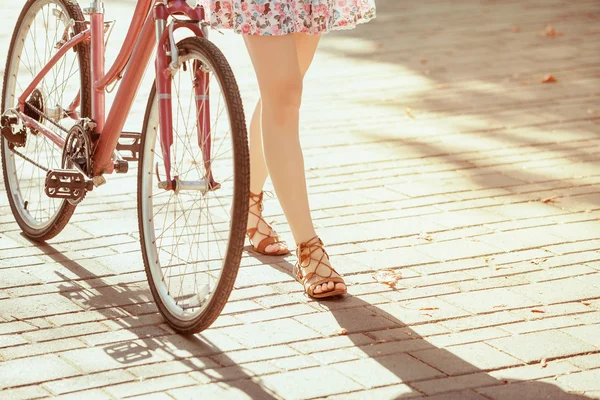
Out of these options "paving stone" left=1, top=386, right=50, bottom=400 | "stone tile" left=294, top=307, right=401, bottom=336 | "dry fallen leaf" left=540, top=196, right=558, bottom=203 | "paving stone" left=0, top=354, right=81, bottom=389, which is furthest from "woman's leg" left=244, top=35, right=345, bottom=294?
"dry fallen leaf" left=540, top=196, right=558, bottom=203

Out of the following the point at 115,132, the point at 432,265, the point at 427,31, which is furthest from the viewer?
the point at 427,31

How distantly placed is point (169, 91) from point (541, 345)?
4.66 ft

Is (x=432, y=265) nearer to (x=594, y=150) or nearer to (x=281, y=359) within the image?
(x=281, y=359)

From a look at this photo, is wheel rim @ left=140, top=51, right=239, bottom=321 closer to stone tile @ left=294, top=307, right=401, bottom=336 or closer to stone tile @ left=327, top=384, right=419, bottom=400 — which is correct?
stone tile @ left=294, top=307, right=401, bottom=336

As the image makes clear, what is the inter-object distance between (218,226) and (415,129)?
1987 mm

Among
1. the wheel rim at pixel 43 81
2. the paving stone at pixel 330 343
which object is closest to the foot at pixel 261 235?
the wheel rim at pixel 43 81

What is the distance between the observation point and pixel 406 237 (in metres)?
4.57

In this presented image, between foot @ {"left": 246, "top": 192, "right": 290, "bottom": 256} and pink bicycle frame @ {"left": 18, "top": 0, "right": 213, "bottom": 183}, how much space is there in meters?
0.67

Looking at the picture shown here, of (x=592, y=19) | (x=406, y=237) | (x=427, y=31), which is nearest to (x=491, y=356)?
(x=406, y=237)

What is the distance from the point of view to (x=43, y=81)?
4426 mm

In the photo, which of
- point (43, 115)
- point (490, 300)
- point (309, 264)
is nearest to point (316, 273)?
point (309, 264)

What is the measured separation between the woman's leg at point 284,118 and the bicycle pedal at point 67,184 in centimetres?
66

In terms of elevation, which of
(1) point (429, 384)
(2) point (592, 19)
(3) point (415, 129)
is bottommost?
(1) point (429, 384)

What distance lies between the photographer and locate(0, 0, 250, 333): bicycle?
11.1ft
